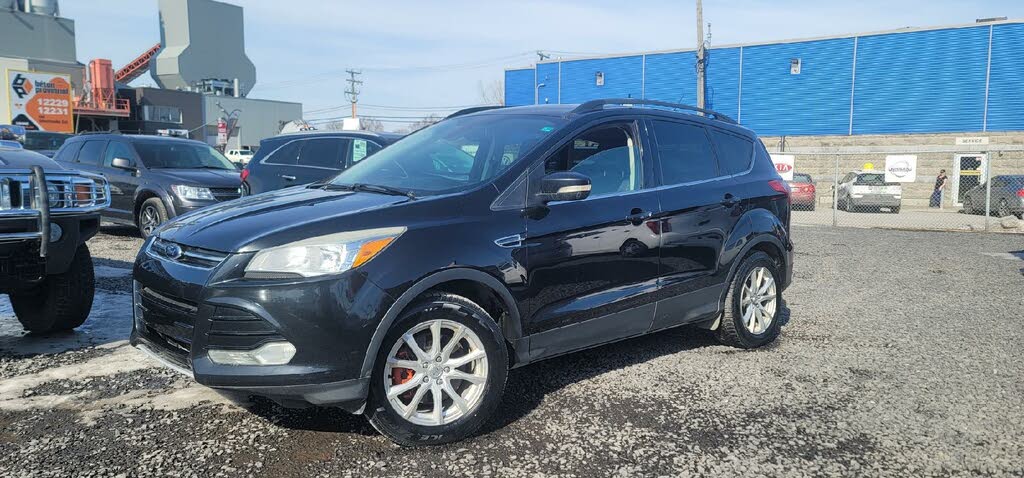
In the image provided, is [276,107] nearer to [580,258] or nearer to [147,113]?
[147,113]

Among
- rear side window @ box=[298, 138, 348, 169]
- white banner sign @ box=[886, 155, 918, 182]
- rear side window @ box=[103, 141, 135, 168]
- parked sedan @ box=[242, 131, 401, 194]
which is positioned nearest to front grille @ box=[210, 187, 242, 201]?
parked sedan @ box=[242, 131, 401, 194]

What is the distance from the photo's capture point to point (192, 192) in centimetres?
1011

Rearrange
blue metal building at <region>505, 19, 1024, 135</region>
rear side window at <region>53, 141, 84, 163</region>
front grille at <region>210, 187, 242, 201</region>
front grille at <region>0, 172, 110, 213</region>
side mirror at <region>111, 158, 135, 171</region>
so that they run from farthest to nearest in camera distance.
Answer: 1. blue metal building at <region>505, 19, 1024, 135</region>
2. rear side window at <region>53, 141, 84, 163</region>
3. front grille at <region>210, 187, 242, 201</region>
4. side mirror at <region>111, 158, 135, 171</region>
5. front grille at <region>0, 172, 110, 213</region>

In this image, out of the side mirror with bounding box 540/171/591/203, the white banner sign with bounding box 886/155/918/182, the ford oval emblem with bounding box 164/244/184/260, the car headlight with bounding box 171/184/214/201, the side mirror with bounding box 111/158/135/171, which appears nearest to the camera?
the ford oval emblem with bounding box 164/244/184/260

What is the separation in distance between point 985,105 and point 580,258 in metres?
33.6

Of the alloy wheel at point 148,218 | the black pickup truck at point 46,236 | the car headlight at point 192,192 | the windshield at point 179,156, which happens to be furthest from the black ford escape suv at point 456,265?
the windshield at point 179,156

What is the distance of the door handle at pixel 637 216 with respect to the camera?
417 centimetres

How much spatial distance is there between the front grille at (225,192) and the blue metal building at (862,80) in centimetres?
2912

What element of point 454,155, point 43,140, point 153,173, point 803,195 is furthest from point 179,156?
point 803,195

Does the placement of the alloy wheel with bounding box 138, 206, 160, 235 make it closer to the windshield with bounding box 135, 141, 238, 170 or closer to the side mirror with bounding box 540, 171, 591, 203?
the windshield with bounding box 135, 141, 238, 170

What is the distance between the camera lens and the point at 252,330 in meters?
2.98

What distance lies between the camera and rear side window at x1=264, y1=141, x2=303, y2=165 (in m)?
9.73

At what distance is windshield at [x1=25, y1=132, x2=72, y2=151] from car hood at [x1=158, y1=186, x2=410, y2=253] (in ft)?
59.3

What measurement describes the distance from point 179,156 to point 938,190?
27816 millimetres
